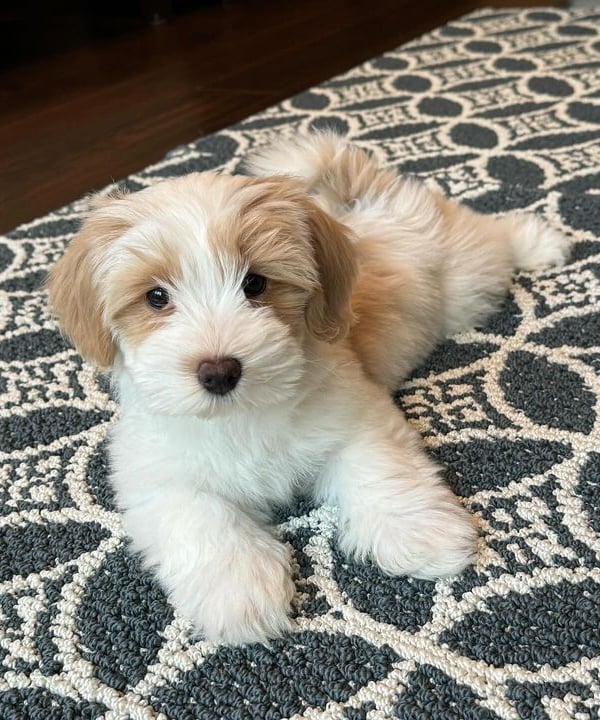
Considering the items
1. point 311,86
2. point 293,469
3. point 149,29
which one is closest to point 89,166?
point 311,86

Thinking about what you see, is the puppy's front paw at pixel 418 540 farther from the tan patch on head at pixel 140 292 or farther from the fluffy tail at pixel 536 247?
the fluffy tail at pixel 536 247

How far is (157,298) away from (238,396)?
0.19 meters

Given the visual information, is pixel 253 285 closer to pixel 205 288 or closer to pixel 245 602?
pixel 205 288

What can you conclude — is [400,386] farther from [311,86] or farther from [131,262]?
[311,86]

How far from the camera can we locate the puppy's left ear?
3.94ft

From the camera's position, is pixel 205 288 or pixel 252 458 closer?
pixel 205 288

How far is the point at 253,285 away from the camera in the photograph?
3.69 feet

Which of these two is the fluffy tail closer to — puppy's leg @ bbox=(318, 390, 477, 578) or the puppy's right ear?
puppy's leg @ bbox=(318, 390, 477, 578)

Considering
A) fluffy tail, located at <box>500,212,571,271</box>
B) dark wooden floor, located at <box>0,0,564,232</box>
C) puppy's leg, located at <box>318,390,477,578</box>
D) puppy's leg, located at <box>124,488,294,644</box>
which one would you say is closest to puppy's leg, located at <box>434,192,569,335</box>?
fluffy tail, located at <box>500,212,571,271</box>

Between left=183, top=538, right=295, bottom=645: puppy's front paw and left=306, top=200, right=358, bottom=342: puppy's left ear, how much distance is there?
0.35 meters

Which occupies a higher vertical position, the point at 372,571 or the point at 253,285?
the point at 253,285

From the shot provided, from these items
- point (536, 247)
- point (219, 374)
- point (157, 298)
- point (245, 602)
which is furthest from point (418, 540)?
point (536, 247)

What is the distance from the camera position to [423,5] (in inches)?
212

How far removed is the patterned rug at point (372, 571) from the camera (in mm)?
1005
